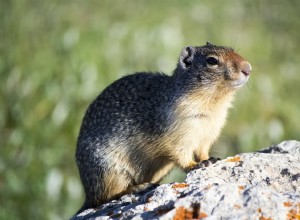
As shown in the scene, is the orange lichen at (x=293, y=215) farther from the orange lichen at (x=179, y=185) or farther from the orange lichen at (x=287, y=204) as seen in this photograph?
the orange lichen at (x=179, y=185)

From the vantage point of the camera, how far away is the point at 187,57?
6.84m

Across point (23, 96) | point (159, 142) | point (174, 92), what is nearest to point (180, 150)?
point (159, 142)

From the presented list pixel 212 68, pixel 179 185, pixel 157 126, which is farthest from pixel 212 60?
pixel 179 185

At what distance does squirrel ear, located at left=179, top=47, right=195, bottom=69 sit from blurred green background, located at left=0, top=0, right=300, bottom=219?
4.45ft

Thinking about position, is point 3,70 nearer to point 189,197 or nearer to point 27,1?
point 27,1

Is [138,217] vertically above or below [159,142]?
below

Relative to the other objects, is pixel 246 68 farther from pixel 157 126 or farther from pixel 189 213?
pixel 189 213

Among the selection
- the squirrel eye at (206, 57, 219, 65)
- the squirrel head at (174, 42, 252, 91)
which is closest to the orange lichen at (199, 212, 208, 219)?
the squirrel head at (174, 42, 252, 91)

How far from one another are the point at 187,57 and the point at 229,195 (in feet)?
9.43

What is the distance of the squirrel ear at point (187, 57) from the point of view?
6.81 meters

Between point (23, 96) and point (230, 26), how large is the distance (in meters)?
5.67

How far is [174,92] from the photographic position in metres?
6.65

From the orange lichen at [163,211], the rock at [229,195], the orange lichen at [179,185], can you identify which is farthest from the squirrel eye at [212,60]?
the orange lichen at [163,211]

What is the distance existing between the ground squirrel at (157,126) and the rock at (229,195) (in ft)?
2.89
